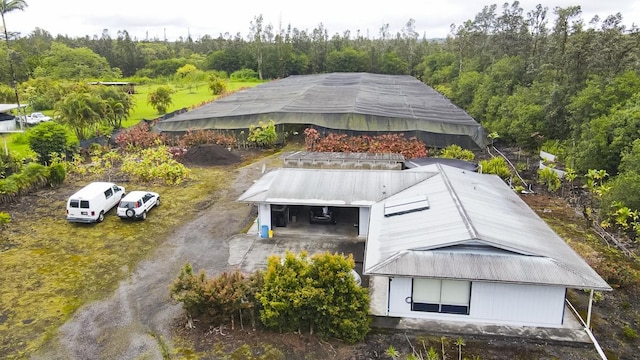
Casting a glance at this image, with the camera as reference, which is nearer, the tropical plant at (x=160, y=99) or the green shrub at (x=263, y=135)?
the green shrub at (x=263, y=135)

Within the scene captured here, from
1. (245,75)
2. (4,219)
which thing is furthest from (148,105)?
(4,219)

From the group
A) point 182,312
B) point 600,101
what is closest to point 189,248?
point 182,312

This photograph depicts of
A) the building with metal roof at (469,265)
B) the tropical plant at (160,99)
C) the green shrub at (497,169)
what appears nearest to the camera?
the building with metal roof at (469,265)

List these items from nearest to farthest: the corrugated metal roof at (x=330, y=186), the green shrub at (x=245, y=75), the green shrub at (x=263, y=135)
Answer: the corrugated metal roof at (x=330, y=186) → the green shrub at (x=263, y=135) → the green shrub at (x=245, y=75)

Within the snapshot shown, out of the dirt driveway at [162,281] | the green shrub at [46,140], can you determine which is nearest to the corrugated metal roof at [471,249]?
the dirt driveway at [162,281]

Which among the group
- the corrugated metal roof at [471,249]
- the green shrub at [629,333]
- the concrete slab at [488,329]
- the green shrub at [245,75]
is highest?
the green shrub at [245,75]

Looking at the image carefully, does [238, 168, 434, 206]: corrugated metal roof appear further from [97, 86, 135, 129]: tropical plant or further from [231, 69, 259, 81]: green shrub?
[231, 69, 259, 81]: green shrub

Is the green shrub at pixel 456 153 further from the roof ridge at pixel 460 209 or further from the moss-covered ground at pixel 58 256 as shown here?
the moss-covered ground at pixel 58 256
